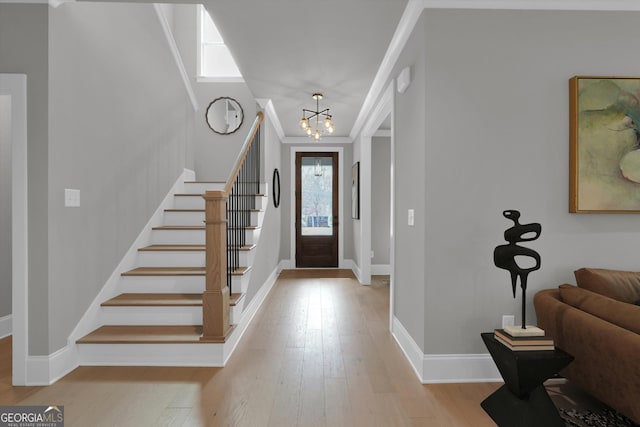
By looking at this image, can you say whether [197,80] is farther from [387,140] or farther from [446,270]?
[446,270]

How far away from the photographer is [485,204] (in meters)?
2.43

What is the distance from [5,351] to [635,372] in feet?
13.6

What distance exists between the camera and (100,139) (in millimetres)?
2973

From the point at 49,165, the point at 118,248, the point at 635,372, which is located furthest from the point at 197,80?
the point at 635,372

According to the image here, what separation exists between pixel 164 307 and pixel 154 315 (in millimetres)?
106

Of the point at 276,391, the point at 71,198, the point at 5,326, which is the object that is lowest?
the point at 276,391

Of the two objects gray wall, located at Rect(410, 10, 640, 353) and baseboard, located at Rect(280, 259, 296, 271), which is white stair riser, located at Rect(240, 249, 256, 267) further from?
baseboard, located at Rect(280, 259, 296, 271)

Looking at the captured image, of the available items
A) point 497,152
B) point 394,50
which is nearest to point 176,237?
point 394,50

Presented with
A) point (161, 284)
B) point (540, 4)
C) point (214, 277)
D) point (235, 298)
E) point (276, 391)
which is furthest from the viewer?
point (161, 284)

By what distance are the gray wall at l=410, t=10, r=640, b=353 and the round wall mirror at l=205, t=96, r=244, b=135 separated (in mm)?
4167

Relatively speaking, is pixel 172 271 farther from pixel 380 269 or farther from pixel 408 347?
pixel 380 269

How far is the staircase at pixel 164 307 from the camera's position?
2658 mm

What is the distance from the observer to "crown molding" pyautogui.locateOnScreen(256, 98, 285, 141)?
4.66 m

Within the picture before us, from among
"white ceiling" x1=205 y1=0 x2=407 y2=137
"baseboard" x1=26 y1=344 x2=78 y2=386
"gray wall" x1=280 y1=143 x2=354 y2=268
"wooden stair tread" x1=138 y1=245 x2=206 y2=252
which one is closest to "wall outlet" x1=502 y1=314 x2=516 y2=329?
"white ceiling" x1=205 y1=0 x2=407 y2=137
